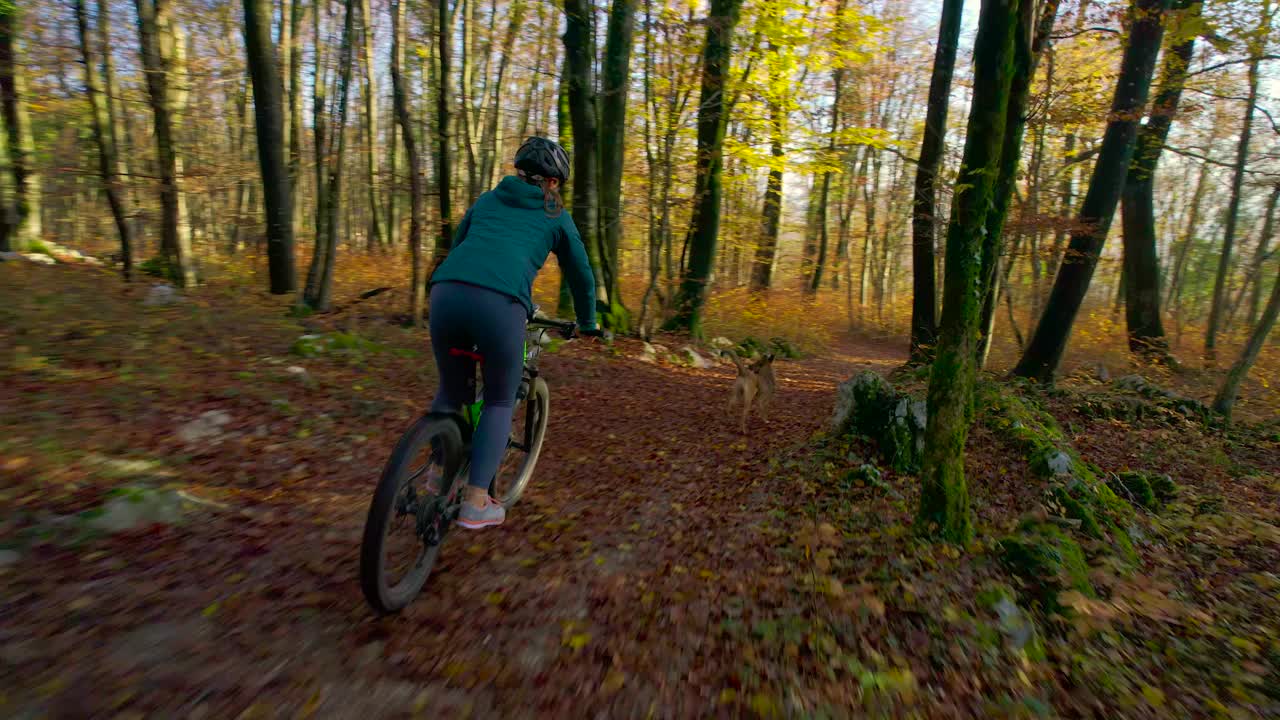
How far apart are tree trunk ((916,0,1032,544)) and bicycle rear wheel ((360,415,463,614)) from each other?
10.4 feet

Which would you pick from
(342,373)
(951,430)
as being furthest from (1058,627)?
(342,373)

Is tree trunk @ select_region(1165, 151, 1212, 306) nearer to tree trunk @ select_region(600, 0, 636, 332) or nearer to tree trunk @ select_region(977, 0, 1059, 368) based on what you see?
tree trunk @ select_region(600, 0, 636, 332)

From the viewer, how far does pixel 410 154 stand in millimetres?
9273

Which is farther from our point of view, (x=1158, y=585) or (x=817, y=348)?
(x=817, y=348)

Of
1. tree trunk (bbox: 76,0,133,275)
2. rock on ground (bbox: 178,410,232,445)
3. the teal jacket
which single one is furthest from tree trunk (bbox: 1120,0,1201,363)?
tree trunk (bbox: 76,0,133,275)

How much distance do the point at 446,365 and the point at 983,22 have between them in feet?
14.2

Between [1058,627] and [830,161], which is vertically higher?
[830,161]

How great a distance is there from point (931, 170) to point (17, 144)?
50.6 feet

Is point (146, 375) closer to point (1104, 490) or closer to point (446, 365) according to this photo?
point (446, 365)

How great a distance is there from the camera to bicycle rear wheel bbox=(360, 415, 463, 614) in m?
2.47

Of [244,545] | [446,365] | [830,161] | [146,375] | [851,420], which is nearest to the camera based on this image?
[446,365]

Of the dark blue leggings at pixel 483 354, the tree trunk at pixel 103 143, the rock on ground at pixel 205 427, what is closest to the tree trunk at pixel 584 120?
the rock on ground at pixel 205 427

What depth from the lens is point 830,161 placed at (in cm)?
1395

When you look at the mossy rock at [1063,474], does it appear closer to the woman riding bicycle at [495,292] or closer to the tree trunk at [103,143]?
the woman riding bicycle at [495,292]
